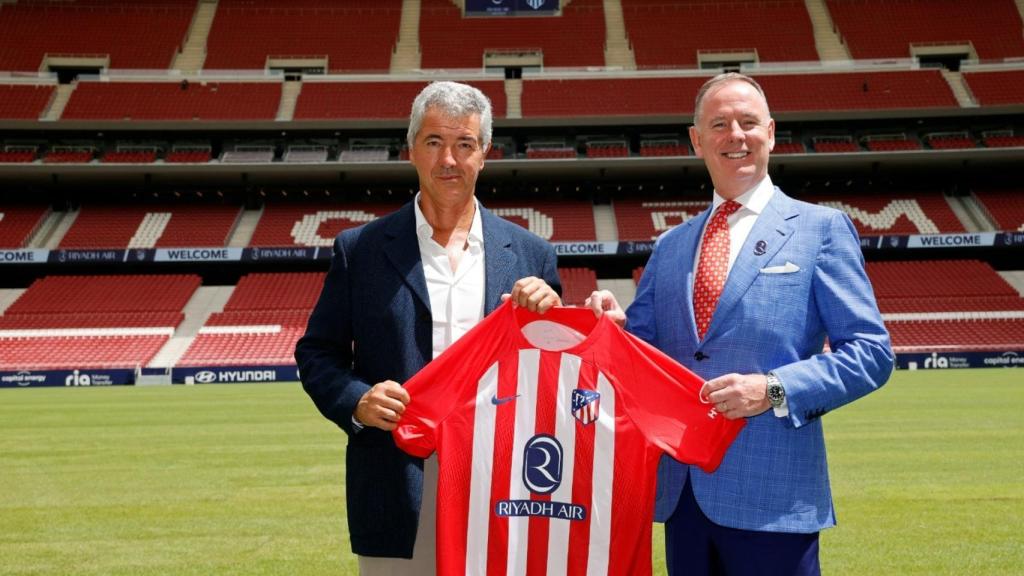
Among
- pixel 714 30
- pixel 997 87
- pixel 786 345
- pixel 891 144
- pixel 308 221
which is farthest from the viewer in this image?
pixel 714 30

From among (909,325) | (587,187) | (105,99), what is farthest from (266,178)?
(909,325)

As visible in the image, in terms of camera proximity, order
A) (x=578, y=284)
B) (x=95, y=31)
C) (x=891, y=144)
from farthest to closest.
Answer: (x=95, y=31) → (x=891, y=144) → (x=578, y=284)

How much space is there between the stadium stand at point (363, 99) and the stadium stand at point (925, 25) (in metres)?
17.5

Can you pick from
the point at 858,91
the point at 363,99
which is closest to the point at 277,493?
the point at 363,99

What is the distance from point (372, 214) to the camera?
37.0 meters

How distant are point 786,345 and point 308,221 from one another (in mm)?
35977

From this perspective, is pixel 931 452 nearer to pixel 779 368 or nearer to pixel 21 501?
pixel 779 368

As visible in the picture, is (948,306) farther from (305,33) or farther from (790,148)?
(305,33)

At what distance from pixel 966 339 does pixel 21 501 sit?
2843 cm

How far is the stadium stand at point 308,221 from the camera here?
35.6m

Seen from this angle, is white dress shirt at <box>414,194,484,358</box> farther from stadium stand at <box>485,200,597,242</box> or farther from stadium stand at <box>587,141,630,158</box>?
stadium stand at <box>587,141,630,158</box>

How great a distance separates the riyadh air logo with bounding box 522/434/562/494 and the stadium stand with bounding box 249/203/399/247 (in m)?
32.9

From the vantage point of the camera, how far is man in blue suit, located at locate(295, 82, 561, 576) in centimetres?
275

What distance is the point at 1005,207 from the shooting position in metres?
36.1
